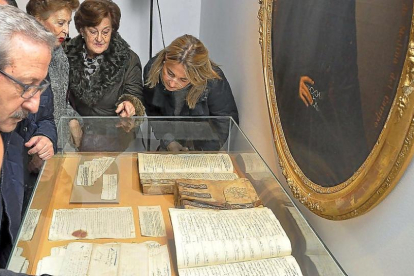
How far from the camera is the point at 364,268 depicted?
1.60 meters

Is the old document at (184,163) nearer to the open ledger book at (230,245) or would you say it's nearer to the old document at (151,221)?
the old document at (151,221)

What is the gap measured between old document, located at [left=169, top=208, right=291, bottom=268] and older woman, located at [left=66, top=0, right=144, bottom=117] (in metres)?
1.17

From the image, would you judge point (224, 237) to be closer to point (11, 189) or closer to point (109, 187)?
point (109, 187)

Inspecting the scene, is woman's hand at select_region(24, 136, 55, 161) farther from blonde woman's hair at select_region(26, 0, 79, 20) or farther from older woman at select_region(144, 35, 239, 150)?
blonde woman's hair at select_region(26, 0, 79, 20)

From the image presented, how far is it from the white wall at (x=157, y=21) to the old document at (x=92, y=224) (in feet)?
9.24

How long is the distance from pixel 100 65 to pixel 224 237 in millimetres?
1606

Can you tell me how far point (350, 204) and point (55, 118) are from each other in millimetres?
1605

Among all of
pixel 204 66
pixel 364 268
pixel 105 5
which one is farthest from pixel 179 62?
pixel 364 268

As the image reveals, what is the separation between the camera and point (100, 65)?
2889mm

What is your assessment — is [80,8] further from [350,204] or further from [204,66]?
[350,204]

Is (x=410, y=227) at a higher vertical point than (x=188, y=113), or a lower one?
higher

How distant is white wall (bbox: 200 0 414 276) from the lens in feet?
4.61

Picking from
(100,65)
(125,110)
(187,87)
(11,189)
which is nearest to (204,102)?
(187,87)

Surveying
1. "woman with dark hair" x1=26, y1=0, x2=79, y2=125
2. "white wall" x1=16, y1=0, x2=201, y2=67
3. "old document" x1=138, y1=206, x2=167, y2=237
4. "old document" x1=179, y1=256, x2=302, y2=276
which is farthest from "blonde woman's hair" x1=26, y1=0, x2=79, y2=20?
"white wall" x1=16, y1=0, x2=201, y2=67
